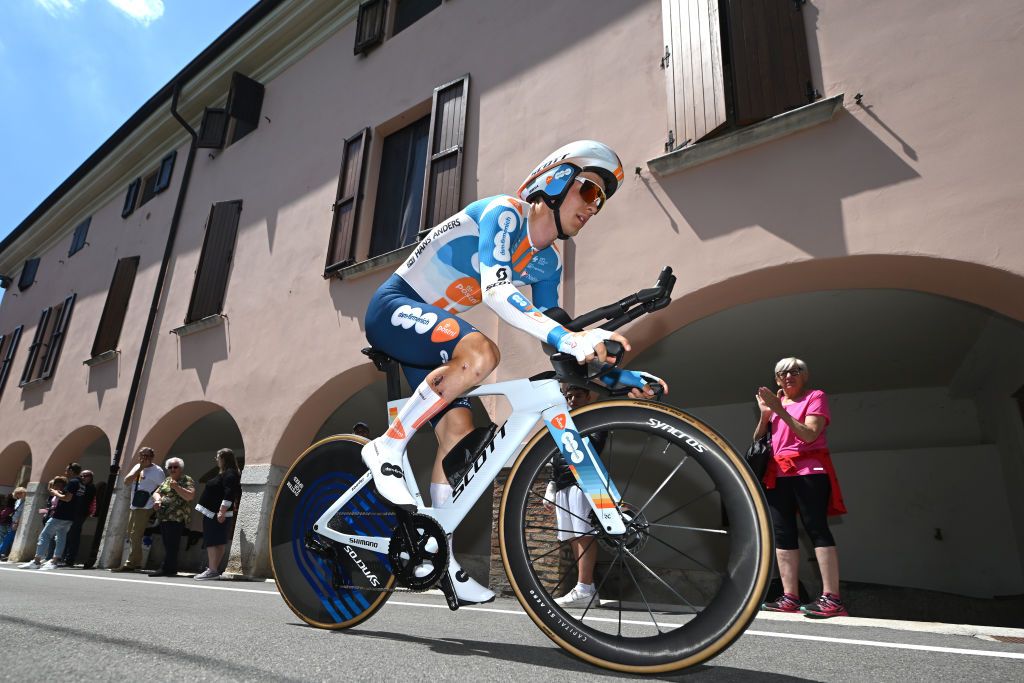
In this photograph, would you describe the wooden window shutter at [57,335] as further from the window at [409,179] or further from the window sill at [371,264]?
the window sill at [371,264]

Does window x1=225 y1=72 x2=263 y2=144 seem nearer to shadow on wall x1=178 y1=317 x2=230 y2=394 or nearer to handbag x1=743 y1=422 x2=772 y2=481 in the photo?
shadow on wall x1=178 y1=317 x2=230 y2=394

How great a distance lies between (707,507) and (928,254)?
603cm

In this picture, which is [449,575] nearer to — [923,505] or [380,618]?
[380,618]

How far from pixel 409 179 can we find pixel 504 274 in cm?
653

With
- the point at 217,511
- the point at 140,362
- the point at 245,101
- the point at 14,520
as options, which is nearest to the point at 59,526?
the point at 140,362

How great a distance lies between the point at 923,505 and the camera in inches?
340

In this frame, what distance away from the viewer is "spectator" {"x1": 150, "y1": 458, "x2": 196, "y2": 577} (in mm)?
7734

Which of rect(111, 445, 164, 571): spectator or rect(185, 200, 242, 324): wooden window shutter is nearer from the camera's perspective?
rect(111, 445, 164, 571): spectator

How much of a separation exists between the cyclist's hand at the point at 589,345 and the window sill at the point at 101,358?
11.8m

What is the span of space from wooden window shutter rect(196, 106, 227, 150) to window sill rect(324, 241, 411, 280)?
213 inches

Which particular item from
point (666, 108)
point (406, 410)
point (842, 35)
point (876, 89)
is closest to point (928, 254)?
point (876, 89)

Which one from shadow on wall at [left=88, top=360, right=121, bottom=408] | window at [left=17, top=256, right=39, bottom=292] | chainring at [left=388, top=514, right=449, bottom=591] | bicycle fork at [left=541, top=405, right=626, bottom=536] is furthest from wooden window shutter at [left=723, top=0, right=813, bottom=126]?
window at [left=17, top=256, right=39, bottom=292]

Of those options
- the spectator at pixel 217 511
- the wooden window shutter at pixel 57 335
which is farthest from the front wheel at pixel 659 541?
the wooden window shutter at pixel 57 335

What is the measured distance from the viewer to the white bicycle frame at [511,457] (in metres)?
1.86
